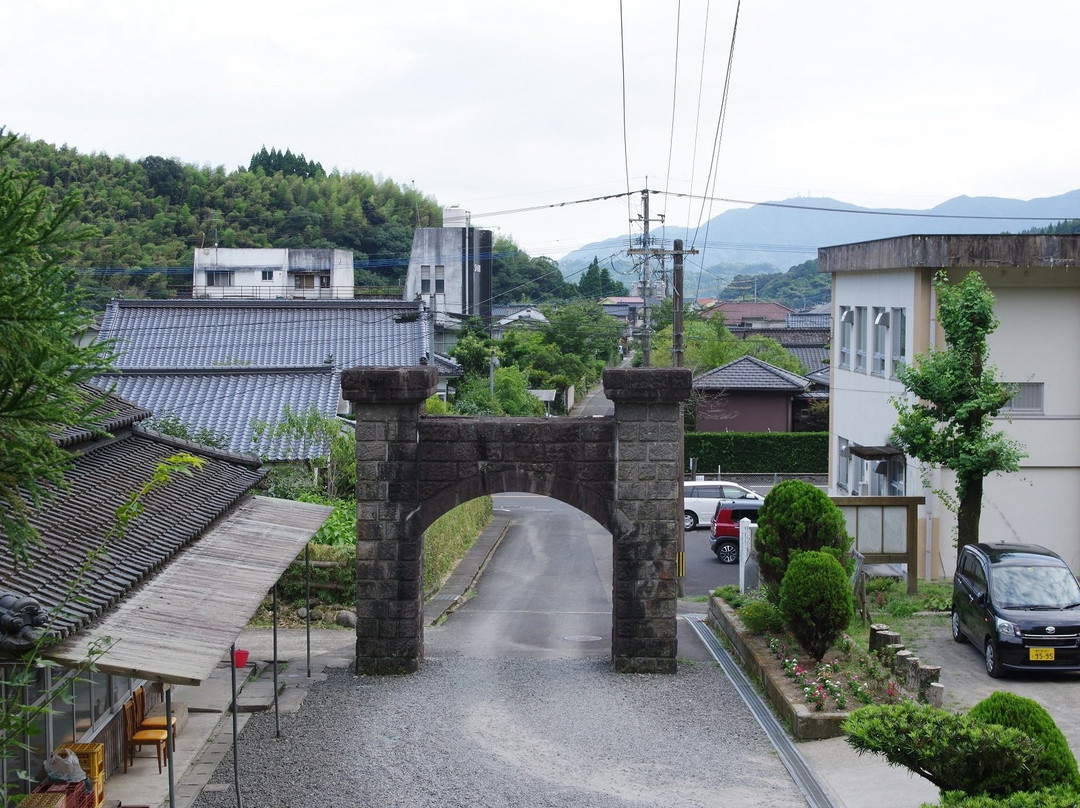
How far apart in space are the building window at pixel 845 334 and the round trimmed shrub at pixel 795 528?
45.6 ft

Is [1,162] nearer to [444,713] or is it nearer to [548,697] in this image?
[444,713]

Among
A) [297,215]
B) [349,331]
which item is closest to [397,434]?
A: [349,331]

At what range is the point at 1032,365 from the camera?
23.3 m

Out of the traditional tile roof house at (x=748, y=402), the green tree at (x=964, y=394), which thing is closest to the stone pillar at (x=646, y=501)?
the green tree at (x=964, y=394)

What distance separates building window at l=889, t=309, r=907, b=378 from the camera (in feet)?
79.3

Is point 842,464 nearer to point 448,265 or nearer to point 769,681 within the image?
point 769,681

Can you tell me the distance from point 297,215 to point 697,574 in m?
61.3

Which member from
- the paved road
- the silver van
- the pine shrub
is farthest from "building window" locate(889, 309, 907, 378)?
the pine shrub

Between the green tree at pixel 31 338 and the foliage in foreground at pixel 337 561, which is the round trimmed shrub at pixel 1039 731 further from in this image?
the foliage in foreground at pixel 337 561

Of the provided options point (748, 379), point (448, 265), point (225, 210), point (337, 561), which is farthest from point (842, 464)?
point (225, 210)

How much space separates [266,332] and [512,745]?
85.8ft

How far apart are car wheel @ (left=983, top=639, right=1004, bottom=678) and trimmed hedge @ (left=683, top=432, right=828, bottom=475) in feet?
95.5

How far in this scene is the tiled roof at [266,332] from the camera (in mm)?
35031

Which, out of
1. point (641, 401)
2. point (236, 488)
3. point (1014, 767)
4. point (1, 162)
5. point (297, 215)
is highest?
point (297, 215)
